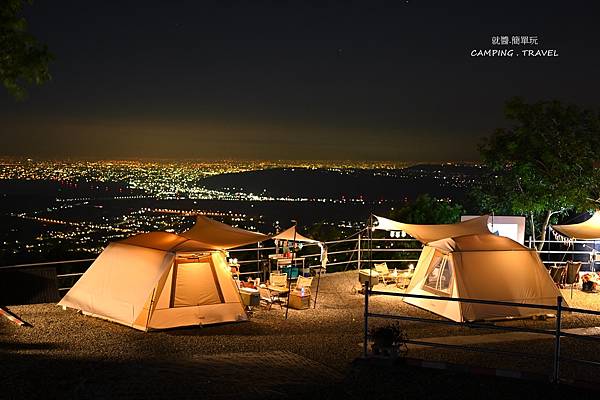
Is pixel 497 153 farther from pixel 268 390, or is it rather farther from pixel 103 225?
pixel 103 225

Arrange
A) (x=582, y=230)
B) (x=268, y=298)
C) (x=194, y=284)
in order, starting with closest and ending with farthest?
(x=194, y=284) → (x=268, y=298) → (x=582, y=230)

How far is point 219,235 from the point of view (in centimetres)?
1198

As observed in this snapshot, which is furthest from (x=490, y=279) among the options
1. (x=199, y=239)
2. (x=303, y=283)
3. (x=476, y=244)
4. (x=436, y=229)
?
(x=199, y=239)

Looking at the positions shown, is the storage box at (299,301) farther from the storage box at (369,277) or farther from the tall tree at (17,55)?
the tall tree at (17,55)

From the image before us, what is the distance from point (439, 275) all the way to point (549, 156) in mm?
6937

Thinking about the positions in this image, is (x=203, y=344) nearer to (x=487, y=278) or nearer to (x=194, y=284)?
(x=194, y=284)

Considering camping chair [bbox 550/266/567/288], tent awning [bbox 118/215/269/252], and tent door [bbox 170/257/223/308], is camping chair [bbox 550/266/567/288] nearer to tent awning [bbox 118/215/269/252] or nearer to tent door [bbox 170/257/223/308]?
tent awning [bbox 118/215/269/252]

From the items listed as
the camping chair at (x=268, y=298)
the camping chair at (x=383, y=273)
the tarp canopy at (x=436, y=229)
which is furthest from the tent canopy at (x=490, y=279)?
the camping chair at (x=268, y=298)

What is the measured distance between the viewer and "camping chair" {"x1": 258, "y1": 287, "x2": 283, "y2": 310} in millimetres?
12570

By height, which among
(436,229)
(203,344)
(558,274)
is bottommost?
(203,344)

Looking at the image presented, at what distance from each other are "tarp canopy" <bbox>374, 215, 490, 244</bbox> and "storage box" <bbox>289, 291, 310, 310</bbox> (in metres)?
2.68

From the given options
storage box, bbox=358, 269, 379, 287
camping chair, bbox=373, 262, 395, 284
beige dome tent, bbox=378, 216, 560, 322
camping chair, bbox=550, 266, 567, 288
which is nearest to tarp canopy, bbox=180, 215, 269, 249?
beige dome tent, bbox=378, 216, 560, 322

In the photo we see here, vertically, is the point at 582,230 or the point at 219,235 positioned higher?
the point at 219,235

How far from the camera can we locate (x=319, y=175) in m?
72.3
